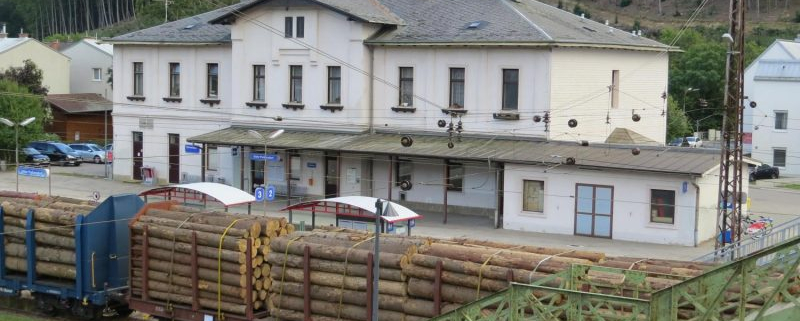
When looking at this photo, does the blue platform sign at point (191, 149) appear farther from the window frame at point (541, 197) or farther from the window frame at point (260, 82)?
the window frame at point (541, 197)

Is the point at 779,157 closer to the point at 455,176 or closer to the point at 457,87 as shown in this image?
the point at 457,87

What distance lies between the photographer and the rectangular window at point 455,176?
44.5 m

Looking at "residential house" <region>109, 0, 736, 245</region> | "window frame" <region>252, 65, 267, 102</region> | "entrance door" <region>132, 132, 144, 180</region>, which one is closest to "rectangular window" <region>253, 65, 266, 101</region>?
"window frame" <region>252, 65, 267, 102</region>

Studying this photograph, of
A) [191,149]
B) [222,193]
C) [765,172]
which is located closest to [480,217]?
[222,193]

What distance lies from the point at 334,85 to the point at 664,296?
33.1 m

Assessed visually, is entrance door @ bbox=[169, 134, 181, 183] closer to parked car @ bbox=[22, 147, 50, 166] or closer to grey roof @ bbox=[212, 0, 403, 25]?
grey roof @ bbox=[212, 0, 403, 25]

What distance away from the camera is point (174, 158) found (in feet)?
175

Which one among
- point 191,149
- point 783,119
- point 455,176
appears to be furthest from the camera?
point 783,119

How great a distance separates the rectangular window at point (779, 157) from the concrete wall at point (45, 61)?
51.4 m

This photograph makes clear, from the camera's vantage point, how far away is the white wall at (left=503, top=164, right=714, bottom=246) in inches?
1491

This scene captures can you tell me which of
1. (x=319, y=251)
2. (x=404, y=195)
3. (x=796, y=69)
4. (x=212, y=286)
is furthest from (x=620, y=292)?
(x=796, y=69)

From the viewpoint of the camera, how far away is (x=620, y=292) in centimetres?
1864

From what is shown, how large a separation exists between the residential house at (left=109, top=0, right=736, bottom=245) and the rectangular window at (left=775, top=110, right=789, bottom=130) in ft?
65.2

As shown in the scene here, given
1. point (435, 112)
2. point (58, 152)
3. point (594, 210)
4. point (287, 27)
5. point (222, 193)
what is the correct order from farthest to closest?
point (58, 152), point (287, 27), point (435, 112), point (594, 210), point (222, 193)
